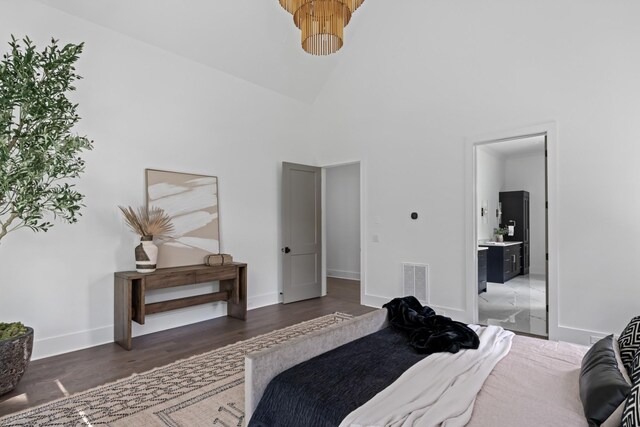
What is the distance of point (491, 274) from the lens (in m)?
7.48

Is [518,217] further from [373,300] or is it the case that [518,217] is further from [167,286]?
[167,286]

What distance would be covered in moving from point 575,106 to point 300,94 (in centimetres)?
391

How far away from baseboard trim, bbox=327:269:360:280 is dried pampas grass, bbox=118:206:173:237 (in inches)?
184

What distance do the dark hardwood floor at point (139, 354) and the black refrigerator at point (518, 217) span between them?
527cm

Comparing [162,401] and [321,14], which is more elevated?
[321,14]

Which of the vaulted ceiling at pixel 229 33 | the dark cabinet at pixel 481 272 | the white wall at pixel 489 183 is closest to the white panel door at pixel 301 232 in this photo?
the vaulted ceiling at pixel 229 33

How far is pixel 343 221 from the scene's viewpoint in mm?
8258

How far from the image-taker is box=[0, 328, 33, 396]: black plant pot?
258 centimetres

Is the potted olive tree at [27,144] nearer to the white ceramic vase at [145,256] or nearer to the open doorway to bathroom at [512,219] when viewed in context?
the white ceramic vase at [145,256]

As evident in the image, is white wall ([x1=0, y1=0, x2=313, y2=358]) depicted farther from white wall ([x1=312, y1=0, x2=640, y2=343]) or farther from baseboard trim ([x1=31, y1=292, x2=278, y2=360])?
white wall ([x1=312, y1=0, x2=640, y2=343])

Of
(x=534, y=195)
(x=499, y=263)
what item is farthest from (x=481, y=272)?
(x=534, y=195)

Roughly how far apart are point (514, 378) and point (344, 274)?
643 cm

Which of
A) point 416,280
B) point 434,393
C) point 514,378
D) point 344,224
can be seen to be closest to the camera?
point 434,393

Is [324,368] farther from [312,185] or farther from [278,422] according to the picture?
[312,185]
